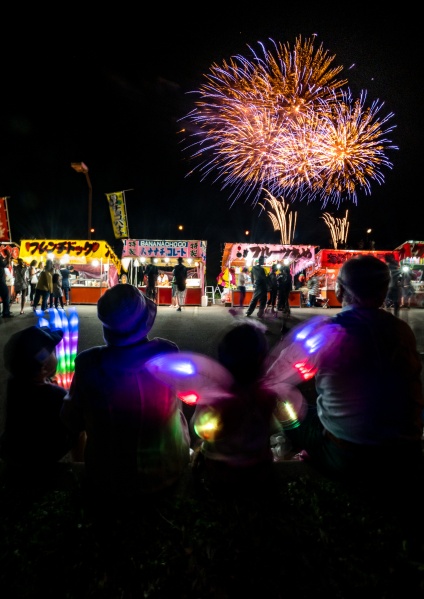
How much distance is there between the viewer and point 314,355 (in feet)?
5.96

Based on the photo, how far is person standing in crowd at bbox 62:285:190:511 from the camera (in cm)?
154

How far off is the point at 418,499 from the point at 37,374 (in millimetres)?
2091

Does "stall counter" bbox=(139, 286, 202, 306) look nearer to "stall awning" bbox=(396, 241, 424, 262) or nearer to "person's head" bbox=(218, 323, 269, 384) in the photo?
"stall awning" bbox=(396, 241, 424, 262)

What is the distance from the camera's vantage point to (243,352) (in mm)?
1490

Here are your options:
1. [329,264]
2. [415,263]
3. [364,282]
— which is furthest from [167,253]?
[364,282]

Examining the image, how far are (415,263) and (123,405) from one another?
23199mm

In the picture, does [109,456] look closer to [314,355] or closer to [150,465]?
[150,465]

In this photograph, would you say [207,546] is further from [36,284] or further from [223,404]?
[36,284]

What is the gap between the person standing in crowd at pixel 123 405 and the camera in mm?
1535

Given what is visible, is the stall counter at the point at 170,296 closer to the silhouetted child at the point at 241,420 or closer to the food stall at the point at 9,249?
the food stall at the point at 9,249

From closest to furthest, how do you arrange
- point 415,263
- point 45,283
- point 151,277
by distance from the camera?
point 45,283
point 151,277
point 415,263

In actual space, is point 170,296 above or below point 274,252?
below

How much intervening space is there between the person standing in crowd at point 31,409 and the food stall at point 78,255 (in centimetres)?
1462

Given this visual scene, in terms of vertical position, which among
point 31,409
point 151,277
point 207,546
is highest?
point 151,277
